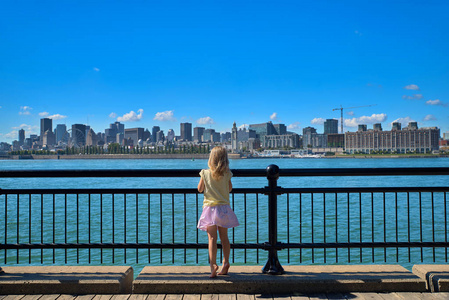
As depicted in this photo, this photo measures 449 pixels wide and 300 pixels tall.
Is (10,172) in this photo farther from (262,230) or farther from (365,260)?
(262,230)

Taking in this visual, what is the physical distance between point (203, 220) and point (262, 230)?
18.3m

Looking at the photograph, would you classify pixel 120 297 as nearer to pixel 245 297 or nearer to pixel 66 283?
pixel 66 283

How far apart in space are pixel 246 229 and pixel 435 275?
268 inches

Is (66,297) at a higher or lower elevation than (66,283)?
lower

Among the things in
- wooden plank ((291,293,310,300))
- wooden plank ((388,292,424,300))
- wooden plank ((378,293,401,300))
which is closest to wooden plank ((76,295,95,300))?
wooden plank ((291,293,310,300))

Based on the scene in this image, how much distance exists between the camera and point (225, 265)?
449 centimetres

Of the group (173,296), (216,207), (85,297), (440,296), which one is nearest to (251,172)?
(216,207)

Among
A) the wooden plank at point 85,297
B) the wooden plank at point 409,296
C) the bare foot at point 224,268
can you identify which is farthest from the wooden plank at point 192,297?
the wooden plank at point 409,296

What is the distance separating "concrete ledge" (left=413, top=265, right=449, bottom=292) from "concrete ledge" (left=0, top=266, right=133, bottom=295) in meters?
3.47

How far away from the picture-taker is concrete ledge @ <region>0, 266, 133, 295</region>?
14.3 ft

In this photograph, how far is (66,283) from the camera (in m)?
4.36

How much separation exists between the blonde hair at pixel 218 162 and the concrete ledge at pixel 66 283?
64.0 inches

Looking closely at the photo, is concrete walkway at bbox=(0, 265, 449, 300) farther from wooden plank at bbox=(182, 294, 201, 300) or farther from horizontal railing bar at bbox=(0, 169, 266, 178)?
horizontal railing bar at bbox=(0, 169, 266, 178)

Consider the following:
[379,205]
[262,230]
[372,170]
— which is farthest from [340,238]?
[372,170]
